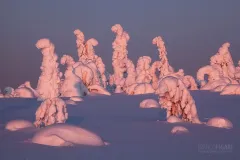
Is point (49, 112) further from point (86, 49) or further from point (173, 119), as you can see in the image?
point (86, 49)

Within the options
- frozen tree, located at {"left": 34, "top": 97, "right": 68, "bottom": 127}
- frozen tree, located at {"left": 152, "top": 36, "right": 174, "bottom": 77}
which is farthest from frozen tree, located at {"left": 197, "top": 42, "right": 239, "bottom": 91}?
frozen tree, located at {"left": 34, "top": 97, "right": 68, "bottom": 127}

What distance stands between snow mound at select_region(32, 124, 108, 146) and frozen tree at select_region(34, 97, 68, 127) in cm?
252

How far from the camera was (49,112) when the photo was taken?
12.4 m

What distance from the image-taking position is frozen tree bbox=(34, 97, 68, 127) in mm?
12453

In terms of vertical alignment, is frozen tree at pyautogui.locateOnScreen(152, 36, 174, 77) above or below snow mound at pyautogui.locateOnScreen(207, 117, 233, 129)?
above

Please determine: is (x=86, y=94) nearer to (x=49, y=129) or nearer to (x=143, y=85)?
(x=143, y=85)

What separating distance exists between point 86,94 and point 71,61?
36.4 ft

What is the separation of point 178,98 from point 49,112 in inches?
167

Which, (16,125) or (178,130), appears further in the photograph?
(16,125)

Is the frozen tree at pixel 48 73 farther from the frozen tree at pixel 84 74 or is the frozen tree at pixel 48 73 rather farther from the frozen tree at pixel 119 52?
the frozen tree at pixel 119 52

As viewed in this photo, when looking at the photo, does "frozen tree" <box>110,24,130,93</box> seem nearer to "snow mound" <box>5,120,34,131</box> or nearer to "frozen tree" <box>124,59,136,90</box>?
"frozen tree" <box>124,59,136,90</box>

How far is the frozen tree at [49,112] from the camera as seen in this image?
12.5 meters

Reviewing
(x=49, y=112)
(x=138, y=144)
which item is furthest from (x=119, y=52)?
(x=138, y=144)

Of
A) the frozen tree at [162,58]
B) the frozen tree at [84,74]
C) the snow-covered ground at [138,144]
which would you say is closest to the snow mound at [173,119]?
the snow-covered ground at [138,144]
